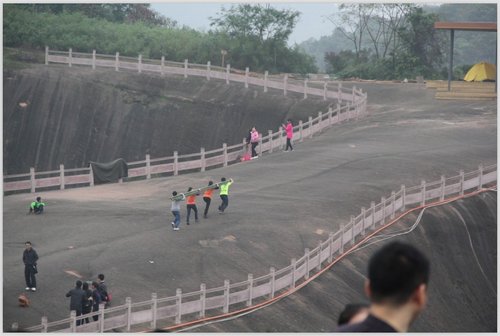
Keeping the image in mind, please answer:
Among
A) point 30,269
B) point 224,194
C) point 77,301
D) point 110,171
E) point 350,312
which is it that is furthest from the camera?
point 110,171

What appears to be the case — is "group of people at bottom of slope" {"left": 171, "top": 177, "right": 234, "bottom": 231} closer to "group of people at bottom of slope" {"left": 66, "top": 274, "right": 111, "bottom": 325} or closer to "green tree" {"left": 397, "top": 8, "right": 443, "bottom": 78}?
"group of people at bottom of slope" {"left": 66, "top": 274, "right": 111, "bottom": 325}

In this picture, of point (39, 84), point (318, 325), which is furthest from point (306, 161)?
point (39, 84)

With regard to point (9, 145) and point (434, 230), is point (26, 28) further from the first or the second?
point (434, 230)

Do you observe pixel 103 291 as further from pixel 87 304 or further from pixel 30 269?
pixel 30 269

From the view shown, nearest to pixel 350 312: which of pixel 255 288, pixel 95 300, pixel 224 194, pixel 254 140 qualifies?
pixel 95 300

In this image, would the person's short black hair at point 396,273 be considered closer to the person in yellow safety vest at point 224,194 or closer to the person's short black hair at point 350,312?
the person's short black hair at point 350,312

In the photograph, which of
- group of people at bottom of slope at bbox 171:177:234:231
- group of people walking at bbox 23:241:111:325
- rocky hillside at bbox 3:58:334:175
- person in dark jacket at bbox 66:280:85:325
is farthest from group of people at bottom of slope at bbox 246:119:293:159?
person in dark jacket at bbox 66:280:85:325

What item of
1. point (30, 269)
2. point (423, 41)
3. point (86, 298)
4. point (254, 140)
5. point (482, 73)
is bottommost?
point (86, 298)

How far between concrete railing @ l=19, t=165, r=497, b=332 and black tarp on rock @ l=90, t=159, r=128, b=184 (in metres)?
9.51

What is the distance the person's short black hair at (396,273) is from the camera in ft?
20.2

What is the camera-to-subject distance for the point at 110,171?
42.2m

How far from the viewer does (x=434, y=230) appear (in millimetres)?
36188

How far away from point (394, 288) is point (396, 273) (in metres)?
0.09

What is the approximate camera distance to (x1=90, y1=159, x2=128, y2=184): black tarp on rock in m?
42.0
